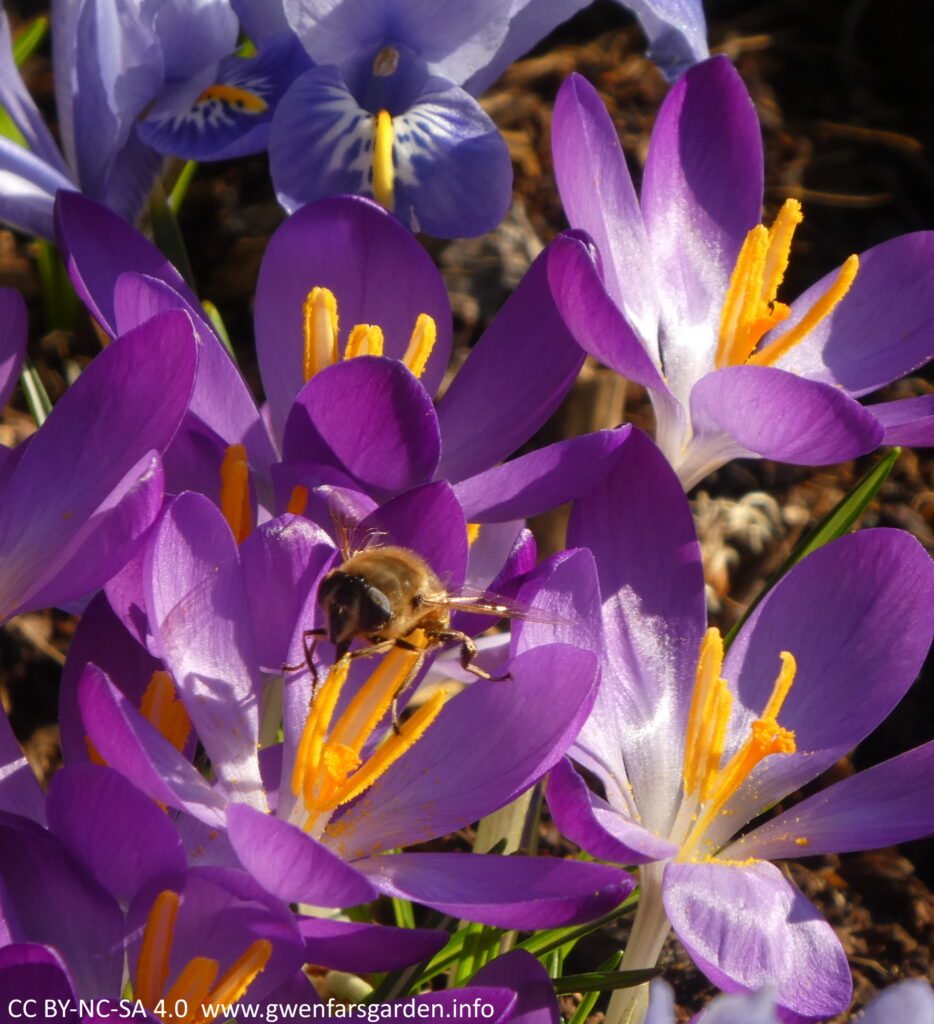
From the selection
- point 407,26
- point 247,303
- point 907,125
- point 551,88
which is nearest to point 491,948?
point 407,26

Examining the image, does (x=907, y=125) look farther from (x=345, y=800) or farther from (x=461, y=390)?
(x=345, y=800)

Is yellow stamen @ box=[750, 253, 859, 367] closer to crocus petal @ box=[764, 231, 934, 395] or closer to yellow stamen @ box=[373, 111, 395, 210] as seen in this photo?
crocus petal @ box=[764, 231, 934, 395]

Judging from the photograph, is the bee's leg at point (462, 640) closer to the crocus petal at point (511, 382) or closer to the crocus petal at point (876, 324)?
the crocus petal at point (511, 382)

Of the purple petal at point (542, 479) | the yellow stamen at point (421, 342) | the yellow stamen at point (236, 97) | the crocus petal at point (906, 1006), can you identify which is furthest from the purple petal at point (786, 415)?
the yellow stamen at point (236, 97)

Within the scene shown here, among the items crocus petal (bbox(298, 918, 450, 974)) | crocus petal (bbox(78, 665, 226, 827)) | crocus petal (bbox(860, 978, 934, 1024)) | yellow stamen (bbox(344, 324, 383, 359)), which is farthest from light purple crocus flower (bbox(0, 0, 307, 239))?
crocus petal (bbox(860, 978, 934, 1024))

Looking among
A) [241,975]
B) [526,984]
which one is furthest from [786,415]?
[241,975]

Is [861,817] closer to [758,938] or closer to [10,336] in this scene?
[758,938]

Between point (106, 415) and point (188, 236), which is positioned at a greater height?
point (106, 415)
